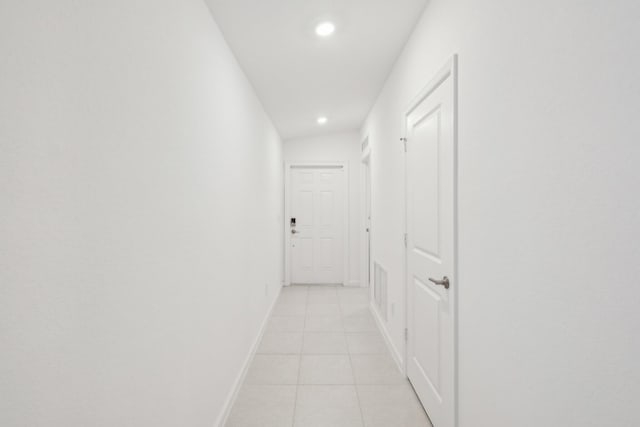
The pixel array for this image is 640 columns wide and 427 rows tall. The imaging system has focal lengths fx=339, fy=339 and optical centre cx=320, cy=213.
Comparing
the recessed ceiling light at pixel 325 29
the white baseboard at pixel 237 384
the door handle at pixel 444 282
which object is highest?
the recessed ceiling light at pixel 325 29

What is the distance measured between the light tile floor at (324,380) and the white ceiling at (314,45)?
2.46 meters

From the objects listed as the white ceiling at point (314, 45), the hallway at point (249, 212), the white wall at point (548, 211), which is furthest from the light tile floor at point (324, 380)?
the white ceiling at point (314, 45)

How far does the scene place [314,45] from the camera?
2441 millimetres

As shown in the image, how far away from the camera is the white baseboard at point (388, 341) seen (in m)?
2.75

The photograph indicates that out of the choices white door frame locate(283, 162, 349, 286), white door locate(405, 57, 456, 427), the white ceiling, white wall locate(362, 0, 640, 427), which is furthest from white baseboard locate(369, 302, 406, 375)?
the white ceiling

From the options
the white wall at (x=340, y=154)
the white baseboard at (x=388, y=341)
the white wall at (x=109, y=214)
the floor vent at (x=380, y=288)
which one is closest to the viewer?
the white wall at (x=109, y=214)

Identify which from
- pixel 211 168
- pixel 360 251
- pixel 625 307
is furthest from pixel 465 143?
pixel 360 251

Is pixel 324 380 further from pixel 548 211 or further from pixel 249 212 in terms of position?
pixel 548 211

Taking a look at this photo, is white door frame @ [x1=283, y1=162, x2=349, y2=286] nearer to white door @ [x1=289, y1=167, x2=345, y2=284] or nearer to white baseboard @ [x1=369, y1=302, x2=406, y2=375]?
white door @ [x1=289, y1=167, x2=345, y2=284]

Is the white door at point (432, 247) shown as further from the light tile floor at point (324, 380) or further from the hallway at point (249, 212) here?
the light tile floor at point (324, 380)

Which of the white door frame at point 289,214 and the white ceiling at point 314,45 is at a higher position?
the white ceiling at point 314,45

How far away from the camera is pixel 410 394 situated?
94.0 inches

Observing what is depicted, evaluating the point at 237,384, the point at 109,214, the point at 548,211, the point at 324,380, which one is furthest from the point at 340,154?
the point at 109,214

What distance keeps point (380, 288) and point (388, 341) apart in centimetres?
72
